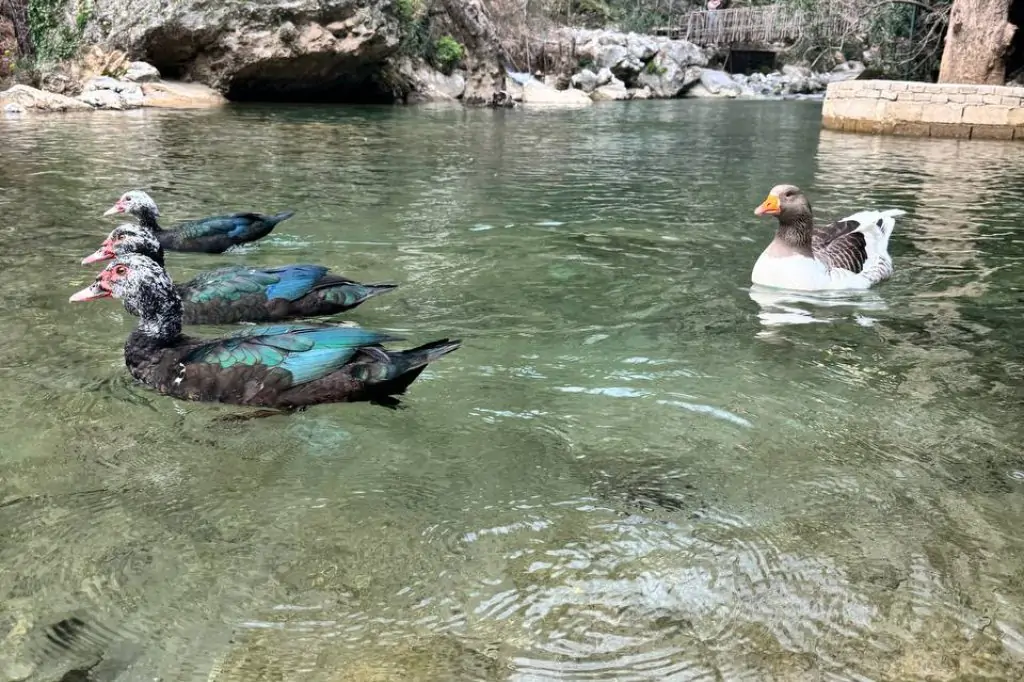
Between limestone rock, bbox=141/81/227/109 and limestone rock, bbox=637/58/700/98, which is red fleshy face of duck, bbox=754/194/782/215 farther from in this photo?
limestone rock, bbox=637/58/700/98

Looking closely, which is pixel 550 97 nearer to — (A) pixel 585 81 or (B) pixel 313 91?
(A) pixel 585 81

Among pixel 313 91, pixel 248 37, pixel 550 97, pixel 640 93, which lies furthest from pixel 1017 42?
pixel 248 37

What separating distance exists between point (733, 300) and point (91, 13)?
25.4m

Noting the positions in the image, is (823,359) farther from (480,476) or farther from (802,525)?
(480,476)

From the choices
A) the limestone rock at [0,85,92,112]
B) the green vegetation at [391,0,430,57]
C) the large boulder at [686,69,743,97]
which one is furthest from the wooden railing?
the limestone rock at [0,85,92,112]

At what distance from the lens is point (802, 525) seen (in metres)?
3.31

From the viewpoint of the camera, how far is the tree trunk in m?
20.2

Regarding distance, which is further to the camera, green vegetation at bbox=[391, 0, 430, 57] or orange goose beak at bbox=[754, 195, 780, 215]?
green vegetation at bbox=[391, 0, 430, 57]

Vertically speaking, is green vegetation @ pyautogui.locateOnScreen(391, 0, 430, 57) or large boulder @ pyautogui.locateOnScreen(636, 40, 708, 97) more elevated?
green vegetation @ pyautogui.locateOnScreen(391, 0, 430, 57)

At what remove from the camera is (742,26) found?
49.4m

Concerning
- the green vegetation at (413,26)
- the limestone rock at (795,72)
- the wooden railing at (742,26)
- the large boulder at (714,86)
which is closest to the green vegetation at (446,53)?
the green vegetation at (413,26)

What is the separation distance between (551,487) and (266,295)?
2820mm

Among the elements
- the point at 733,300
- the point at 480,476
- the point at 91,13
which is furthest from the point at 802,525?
the point at 91,13

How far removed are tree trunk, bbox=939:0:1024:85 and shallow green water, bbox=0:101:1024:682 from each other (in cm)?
1565
